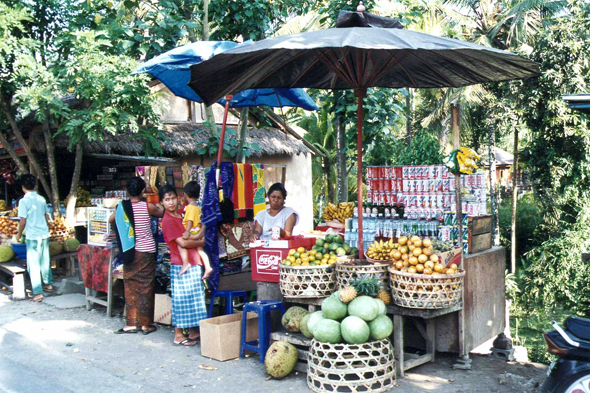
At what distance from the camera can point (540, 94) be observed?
501 inches

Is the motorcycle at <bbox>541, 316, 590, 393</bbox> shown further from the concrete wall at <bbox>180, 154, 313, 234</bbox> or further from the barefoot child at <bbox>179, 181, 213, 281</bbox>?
the concrete wall at <bbox>180, 154, 313, 234</bbox>

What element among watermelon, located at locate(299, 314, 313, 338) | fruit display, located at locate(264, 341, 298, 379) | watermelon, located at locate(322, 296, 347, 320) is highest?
watermelon, located at locate(322, 296, 347, 320)

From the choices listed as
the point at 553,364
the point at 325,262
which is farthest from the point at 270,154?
the point at 553,364

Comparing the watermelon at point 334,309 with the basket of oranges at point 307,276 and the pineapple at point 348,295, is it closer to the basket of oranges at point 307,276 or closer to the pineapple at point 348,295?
the pineapple at point 348,295

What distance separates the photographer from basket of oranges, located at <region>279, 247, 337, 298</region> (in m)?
5.32

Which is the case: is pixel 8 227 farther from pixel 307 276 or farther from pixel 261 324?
pixel 307 276

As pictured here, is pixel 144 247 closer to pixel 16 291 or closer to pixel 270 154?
pixel 16 291

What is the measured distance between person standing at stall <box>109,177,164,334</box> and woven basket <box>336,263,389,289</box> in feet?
8.72

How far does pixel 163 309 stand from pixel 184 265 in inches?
43.7

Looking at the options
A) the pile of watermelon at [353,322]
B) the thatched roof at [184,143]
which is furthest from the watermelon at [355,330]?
the thatched roof at [184,143]

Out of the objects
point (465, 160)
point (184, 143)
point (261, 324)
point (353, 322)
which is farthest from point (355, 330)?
point (184, 143)

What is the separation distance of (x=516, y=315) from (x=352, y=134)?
7.41 meters

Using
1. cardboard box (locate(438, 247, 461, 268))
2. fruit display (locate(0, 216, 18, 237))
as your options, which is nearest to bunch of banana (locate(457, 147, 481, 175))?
cardboard box (locate(438, 247, 461, 268))

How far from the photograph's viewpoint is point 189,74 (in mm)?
7840
